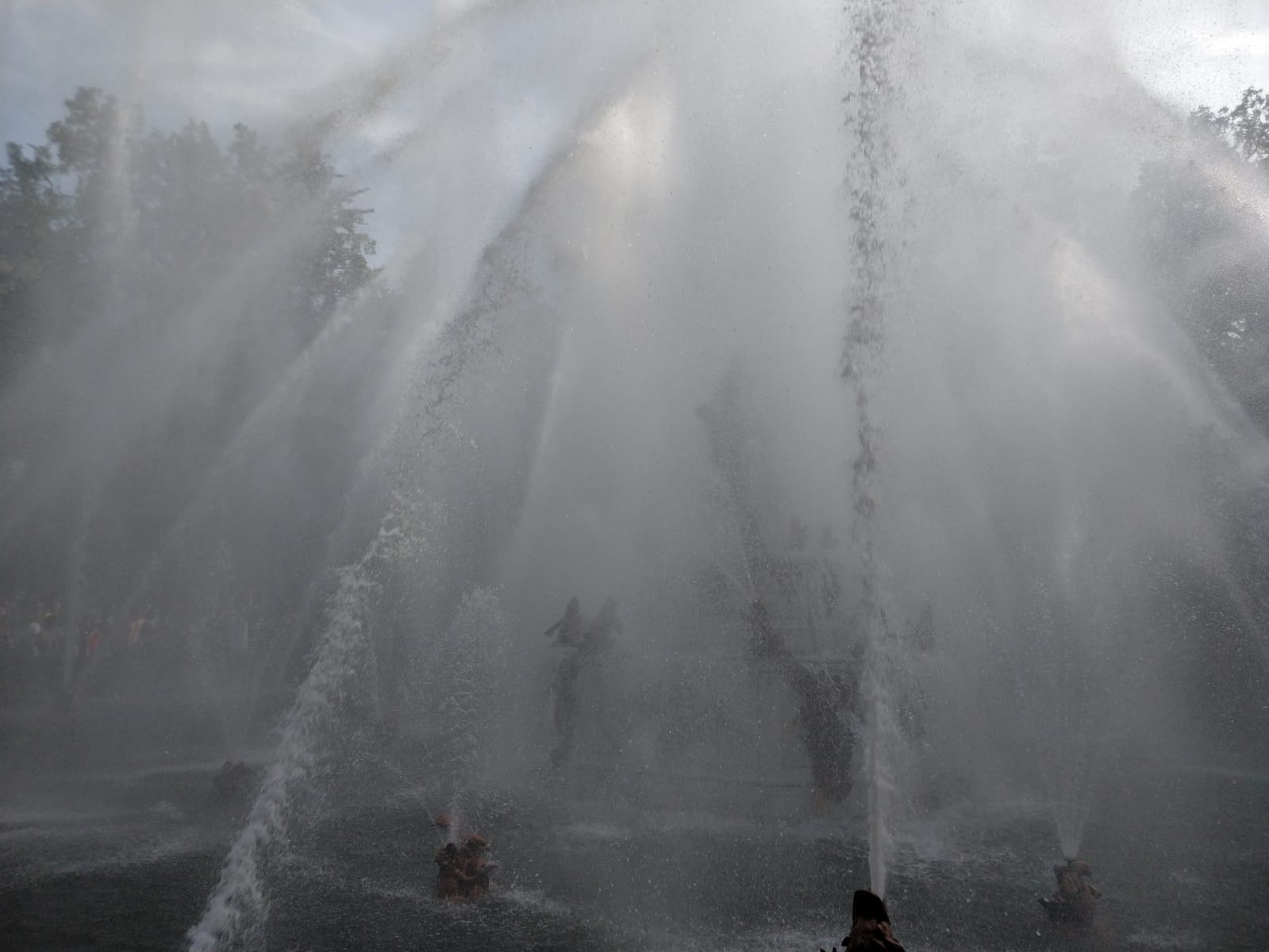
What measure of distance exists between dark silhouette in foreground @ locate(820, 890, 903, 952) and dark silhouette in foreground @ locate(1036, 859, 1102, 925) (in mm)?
5237

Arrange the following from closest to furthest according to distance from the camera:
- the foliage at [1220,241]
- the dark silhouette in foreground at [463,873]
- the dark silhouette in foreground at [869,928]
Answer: the dark silhouette in foreground at [869,928], the dark silhouette in foreground at [463,873], the foliage at [1220,241]

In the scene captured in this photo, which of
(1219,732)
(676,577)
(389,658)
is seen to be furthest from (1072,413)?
(389,658)

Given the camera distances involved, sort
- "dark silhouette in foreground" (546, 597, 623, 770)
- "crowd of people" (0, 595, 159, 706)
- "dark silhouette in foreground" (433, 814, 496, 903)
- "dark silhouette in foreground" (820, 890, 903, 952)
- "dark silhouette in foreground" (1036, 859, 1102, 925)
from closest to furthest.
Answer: "dark silhouette in foreground" (820, 890, 903, 952), "dark silhouette in foreground" (1036, 859, 1102, 925), "dark silhouette in foreground" (433, 814, 496, 903), "dark silhouette in foreground" (546, 597, 623, 770), "crowd of people" (0, 595, 159, 706)

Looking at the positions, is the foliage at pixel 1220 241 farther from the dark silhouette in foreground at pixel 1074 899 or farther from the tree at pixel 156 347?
the tree at pixel 156 347

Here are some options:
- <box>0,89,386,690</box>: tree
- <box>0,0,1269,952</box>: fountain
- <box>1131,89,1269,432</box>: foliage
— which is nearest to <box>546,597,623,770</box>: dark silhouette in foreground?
<box>0,0,1269,952</box>: fountain

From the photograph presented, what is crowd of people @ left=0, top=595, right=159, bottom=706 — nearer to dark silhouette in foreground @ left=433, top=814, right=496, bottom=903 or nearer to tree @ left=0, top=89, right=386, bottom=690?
tree @ left=0, top=89, right=386, bottom=690

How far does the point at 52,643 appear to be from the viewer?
70.1ft

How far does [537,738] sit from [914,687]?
6693mm

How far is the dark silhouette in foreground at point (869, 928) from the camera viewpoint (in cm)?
270

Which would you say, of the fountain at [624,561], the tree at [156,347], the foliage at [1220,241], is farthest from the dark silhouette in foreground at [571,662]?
the foliage at [1220,241]

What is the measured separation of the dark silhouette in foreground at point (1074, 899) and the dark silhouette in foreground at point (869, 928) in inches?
206

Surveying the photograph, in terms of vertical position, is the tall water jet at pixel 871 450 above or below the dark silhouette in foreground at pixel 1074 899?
above

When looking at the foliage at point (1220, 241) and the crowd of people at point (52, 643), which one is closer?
the foliage at point (1220, 241)

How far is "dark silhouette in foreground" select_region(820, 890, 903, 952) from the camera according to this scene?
2695mm
